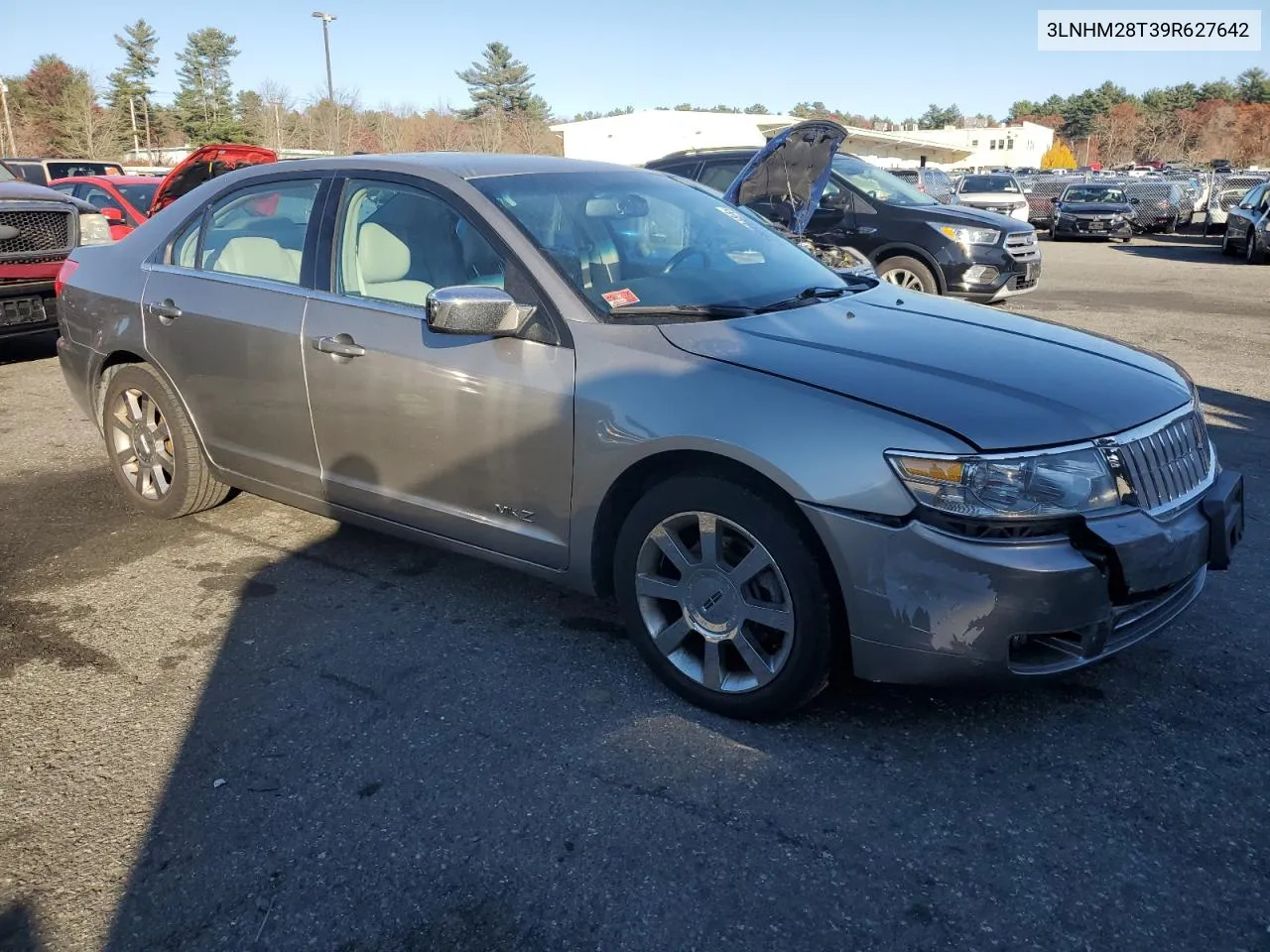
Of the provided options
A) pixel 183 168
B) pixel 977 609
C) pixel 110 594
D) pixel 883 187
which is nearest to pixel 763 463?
pixel 977 609

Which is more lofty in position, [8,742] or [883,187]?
[883,187]

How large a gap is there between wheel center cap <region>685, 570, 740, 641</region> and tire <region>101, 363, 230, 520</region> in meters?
2.71

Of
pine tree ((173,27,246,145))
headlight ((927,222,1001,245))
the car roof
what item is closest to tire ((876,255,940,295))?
headlight ((927,222,1001,245))

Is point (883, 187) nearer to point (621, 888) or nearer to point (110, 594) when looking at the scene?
point (110, 594)

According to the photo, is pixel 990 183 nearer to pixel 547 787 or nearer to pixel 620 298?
pixel 620 298

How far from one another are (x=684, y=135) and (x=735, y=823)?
6011cm

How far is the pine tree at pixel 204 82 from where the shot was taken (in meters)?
71.4

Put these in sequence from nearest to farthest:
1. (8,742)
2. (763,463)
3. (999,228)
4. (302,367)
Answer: (763,463) < (8,742) < (302,367) < (999,228)

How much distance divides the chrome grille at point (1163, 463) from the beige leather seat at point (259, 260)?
10.0 ft

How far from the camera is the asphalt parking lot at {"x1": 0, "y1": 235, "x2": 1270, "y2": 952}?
230 centimetres

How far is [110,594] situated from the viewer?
13.6 ft

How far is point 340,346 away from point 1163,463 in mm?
2800

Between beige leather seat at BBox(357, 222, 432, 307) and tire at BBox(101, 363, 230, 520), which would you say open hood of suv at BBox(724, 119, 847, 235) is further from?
tire at BBox(101, 363, 230, 520)

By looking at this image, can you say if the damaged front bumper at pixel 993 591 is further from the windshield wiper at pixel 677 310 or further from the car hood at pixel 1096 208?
the car hood at pixel 1096 208
